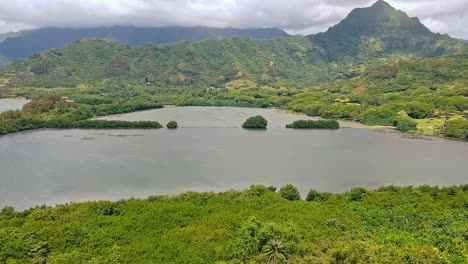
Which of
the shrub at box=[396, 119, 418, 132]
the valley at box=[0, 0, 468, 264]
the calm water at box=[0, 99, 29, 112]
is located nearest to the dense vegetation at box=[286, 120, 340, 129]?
the valley at box=[0, 0, 468, 264]

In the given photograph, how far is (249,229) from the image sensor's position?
30578 mm

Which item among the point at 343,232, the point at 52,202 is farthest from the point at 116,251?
the point at 52,202

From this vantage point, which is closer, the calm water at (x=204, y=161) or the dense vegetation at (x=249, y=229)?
the dense vegetation at (x=249, y=229)

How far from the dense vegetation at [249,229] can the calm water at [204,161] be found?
10.0 metres

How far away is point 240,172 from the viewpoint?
58.5 metres

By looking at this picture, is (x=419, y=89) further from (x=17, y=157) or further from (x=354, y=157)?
(x=17, y=157)

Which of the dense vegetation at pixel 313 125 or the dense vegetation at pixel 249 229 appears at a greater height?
the dense vegetation at pixel 249 229

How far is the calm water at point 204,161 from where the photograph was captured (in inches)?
2060

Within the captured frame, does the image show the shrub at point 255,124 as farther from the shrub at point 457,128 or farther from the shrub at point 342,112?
the shrub at point 457,128

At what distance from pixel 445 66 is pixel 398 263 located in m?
146

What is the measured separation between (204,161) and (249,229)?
34.4 metres

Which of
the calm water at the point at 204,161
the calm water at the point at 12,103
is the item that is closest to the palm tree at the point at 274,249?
the calm water at the point at 204,161

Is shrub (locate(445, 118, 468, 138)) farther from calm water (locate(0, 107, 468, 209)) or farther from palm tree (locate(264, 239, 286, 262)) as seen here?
palm tree (locate(264, 239, 286, 262))

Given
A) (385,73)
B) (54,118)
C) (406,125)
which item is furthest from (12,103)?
(385,73)
